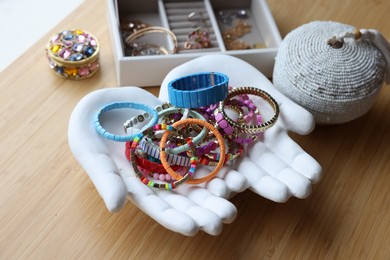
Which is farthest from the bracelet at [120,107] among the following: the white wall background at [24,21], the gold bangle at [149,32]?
the white wall background at [24,21]

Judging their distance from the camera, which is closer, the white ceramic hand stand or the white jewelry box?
the white ceramic hand stand

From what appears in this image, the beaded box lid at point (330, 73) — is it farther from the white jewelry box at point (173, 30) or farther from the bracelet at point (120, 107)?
the bracelet at point (120, 107)

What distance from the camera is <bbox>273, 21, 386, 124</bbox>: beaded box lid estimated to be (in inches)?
37.0

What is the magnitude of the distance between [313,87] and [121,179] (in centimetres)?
37

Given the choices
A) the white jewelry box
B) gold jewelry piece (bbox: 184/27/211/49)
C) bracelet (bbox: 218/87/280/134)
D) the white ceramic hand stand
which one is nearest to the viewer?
the white ceramic hand stand

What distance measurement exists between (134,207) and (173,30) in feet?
1.43

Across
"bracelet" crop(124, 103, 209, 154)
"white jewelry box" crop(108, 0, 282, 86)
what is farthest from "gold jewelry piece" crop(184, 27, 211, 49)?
"bracelet" crop(124, 103, 209, 154)

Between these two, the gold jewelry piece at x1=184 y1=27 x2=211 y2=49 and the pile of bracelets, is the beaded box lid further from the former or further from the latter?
the gold jewelry piece at x1=184 y1=27 x2=211 y2=49

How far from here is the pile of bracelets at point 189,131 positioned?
855 millimetres

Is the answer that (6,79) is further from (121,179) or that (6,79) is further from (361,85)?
(361,85)

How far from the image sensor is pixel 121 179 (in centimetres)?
80

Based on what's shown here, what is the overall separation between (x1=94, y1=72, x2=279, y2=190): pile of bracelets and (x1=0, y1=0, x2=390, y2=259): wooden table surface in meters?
0.09

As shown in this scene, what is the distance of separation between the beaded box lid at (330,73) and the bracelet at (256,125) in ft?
0.18

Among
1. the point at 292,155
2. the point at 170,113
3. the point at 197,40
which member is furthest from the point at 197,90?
the point at 197,40
